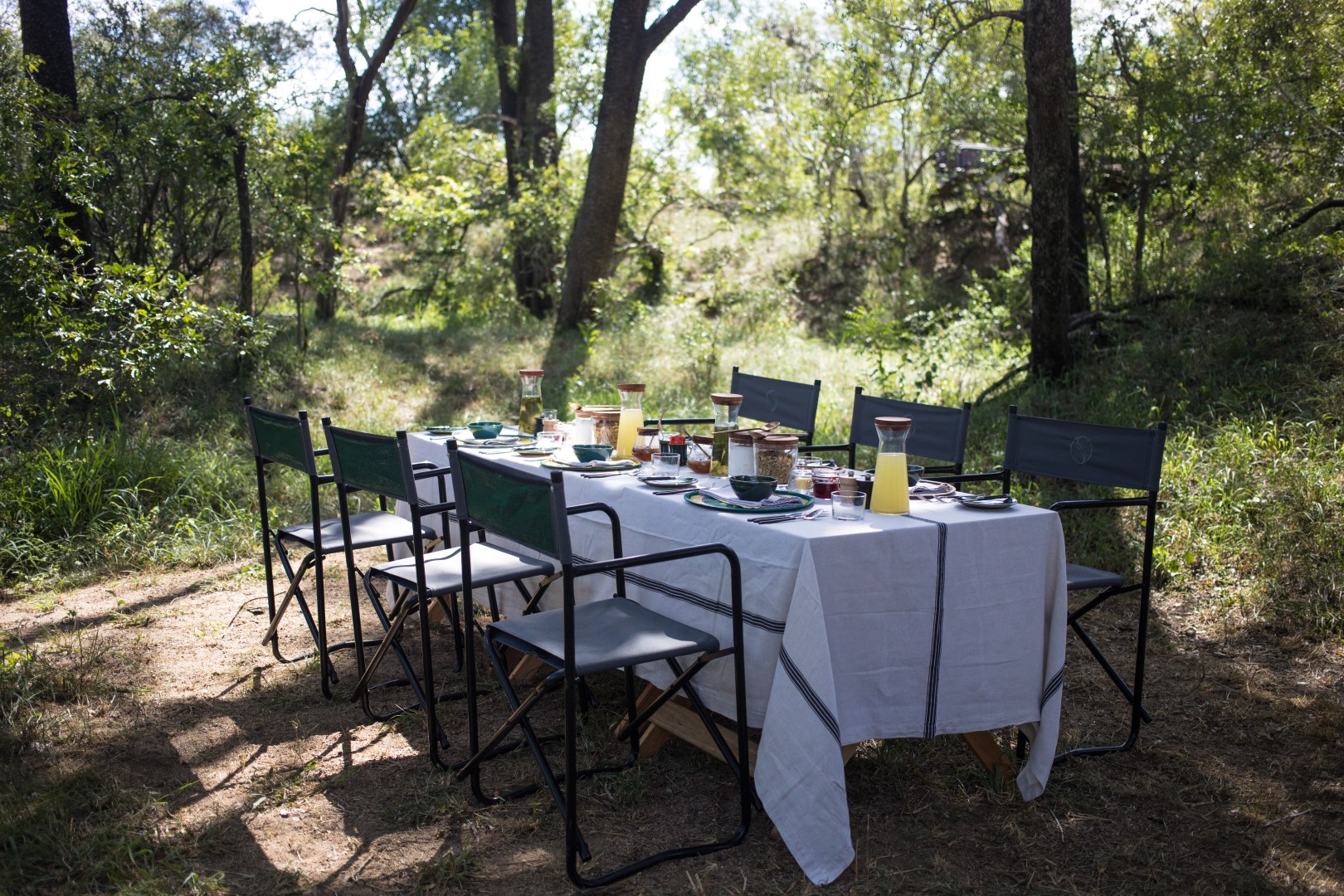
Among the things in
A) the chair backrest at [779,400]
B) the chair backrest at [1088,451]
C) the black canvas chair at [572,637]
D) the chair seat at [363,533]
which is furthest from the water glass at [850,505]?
the chair backrest at [779,400]

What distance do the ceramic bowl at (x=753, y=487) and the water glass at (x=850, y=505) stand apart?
0.78ft

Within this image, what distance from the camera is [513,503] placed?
8.90 feet

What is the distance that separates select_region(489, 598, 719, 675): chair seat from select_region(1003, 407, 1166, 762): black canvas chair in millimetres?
1195

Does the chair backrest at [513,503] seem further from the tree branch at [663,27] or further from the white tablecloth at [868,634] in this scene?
the tree branch at [663,27]

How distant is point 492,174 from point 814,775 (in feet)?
37.8

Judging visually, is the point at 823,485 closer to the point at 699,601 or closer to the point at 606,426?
the point at 699,601

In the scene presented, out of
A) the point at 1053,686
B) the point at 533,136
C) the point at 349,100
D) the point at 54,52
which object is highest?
the point at 349,100

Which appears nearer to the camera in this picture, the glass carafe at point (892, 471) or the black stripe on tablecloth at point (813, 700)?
the black stripe on tablecloth at point (813, 700)

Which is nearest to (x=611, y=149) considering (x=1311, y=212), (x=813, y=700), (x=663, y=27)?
(x=663, y=27)

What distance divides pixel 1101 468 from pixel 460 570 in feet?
7.06

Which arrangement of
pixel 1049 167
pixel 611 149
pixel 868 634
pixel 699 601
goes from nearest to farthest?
pixel 868 634
pixel 699 601
pixel 1049 167
pixel 611 149

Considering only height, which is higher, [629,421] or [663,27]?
[663,27]

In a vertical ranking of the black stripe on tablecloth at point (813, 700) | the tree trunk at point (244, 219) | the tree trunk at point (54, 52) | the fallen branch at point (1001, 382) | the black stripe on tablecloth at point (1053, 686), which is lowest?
the black stripe on tablecloth at point (1053, 686)

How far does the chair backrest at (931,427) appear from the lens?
390 cm
